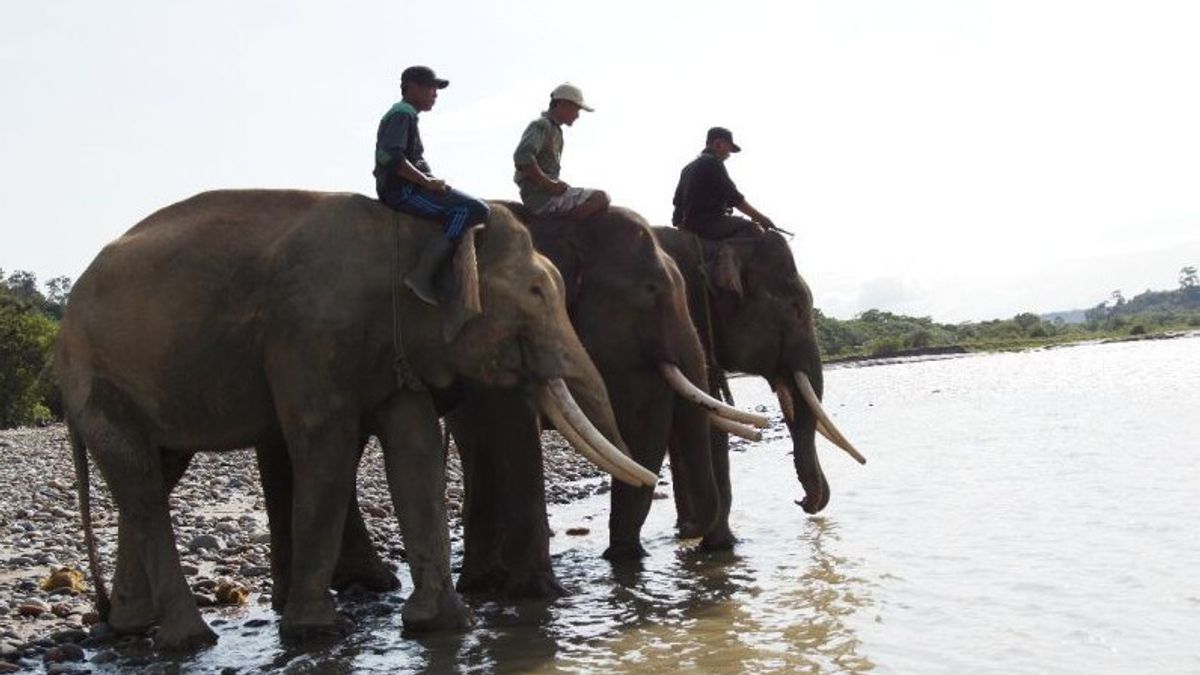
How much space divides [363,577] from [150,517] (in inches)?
101

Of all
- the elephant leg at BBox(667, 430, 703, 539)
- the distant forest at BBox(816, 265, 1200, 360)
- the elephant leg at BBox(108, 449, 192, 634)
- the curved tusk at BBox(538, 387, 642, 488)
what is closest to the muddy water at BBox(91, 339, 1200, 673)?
the elephant leg at BBox(667, 430, 703, 539)

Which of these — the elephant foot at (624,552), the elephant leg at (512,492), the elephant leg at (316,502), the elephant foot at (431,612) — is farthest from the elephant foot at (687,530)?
the elephant leg at (316,502)

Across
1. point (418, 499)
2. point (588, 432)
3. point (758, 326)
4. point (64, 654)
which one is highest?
point (758, 326)

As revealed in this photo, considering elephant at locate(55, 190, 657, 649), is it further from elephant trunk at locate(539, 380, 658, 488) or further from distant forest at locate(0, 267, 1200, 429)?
distant forest at locate(0, 267, 1200, 429)

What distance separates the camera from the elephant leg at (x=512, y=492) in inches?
417

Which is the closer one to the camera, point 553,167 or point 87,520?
point 87,520

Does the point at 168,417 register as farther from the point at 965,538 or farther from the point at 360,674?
the point at 965,538

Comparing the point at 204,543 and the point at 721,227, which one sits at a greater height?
the point at 721,227

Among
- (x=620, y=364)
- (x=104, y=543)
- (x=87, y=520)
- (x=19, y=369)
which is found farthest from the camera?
(x=19, y=369)

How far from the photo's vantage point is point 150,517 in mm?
8992

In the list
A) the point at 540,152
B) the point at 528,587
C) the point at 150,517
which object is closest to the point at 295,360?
the point at 150,517

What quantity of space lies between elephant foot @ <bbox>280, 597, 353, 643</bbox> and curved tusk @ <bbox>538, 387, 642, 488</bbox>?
1.78m

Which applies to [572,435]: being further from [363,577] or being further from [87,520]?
[87,520]

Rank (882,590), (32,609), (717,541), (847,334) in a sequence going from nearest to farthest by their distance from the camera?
(32,609) < (882,590) < (717,541) < (847,334)
